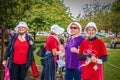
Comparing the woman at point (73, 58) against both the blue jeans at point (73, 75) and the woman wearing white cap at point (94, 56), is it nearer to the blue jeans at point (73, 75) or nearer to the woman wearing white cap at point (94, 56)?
the blue jeans at point (73, 75)

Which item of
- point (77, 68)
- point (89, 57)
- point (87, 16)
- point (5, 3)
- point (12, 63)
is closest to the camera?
point (89, 57)

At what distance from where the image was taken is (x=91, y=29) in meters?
6.55

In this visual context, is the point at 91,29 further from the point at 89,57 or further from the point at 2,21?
the point at 2,21

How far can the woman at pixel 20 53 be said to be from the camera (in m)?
7.80

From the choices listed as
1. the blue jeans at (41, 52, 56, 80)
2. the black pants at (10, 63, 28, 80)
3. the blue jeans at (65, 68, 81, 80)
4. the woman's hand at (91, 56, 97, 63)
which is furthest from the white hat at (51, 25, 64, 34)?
the woman's hand at (91, 56, 97, 63)

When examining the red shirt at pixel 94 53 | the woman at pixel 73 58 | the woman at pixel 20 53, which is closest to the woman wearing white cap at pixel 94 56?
the red shirt at pixel 94 53

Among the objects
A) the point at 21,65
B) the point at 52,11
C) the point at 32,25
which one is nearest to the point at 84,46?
the point at 21,65

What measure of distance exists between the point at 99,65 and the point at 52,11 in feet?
111

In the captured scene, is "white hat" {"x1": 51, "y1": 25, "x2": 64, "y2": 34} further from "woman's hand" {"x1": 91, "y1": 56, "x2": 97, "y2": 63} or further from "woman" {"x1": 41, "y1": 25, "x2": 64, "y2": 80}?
"woman's hand" {"x1": 91, "y1": 56, "x2": 97, "y2": 63}

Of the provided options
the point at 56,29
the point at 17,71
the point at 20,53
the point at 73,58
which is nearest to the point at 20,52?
the point at 20,53

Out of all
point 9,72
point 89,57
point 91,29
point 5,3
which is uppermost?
point 5,3

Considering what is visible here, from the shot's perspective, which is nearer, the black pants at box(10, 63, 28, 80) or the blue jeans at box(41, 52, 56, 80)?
the black pants at box(10, 63, 28, 80)

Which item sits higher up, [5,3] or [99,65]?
[5,3]

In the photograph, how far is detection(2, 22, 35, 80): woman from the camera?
307 inches
